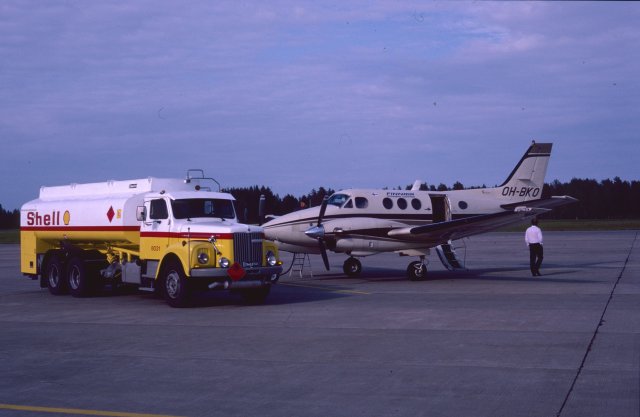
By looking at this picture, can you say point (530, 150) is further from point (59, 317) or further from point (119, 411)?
point (119, 411)

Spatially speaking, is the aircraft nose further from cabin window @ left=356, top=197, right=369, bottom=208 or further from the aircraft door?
the aircraft door

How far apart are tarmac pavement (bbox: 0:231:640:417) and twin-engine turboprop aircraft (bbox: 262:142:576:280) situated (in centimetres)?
278

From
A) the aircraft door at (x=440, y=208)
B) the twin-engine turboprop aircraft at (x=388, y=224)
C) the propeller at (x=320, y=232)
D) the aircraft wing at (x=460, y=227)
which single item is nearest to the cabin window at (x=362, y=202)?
the twin-engine turboprop aircraft at (x=388, y=224)

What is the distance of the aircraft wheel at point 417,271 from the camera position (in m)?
24.2

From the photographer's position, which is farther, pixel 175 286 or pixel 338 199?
pixel 338 199

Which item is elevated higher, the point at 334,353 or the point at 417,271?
the point at 417,271

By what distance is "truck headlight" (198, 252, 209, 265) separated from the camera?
17469 mm

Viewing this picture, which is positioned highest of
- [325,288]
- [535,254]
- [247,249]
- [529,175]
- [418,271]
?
[529,175]

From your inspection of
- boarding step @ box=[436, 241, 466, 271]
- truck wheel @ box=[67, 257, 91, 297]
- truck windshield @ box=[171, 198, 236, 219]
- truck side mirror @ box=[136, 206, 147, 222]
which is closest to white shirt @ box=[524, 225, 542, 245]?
boarding step @ box=[436, 241, 466, 271]

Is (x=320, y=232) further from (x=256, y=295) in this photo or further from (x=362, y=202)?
(x=256, y=295)

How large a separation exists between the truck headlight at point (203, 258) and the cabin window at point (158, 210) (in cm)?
197

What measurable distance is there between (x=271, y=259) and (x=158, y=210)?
3.39m

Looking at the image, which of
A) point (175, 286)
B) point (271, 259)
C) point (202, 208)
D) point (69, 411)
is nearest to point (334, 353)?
point (69, 411)

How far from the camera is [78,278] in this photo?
68.9 ft
